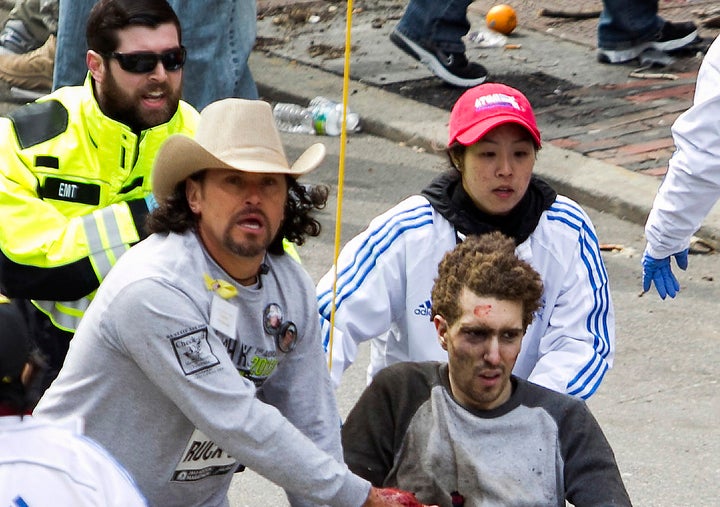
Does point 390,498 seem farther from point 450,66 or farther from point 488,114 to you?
point 450,66

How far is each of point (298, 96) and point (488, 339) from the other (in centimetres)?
604

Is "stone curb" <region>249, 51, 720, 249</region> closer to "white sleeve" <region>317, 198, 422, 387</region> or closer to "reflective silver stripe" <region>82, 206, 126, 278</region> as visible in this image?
"white sleeve" <region>317, 198, 422, 387</region>

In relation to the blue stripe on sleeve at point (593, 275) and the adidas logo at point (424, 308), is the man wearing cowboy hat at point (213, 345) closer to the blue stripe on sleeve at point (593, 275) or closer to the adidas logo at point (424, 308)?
the adidas logo at point (424, 308)

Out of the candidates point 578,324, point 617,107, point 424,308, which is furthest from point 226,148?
point 617,107

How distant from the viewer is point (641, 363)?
265 inches

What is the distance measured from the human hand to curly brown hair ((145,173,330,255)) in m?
0.65

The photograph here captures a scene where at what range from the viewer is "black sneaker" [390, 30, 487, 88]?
988cm

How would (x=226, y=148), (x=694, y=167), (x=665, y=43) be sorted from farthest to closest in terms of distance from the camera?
(x=665, y=43), (x=694, y=167), (x=226, y=148)

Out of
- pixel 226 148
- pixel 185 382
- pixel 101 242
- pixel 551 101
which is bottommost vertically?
pixel 551 101

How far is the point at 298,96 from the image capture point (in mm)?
10000

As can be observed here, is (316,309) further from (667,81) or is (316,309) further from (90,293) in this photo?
(667,81)

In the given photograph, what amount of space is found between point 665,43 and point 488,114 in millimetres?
5920

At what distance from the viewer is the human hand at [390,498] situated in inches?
148

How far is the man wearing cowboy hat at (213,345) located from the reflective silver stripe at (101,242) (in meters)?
0.58
